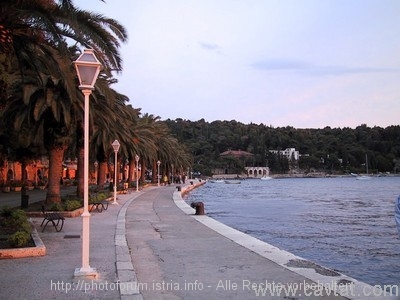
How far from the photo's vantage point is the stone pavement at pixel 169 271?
7.64m

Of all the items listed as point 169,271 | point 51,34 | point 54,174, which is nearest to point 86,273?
point 169,271

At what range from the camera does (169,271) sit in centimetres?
941

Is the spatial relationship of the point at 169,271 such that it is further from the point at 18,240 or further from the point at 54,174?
the point at 54,174

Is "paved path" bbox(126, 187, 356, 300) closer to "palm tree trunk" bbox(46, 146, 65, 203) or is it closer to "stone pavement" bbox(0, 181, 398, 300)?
"stone pavement" bbox(0, 181, 398, 300)

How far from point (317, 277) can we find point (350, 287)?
85 cm

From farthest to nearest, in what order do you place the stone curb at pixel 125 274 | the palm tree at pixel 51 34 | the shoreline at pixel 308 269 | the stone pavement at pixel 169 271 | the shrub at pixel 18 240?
the palm tree at pixel 51 34 → the shrub at pixel 18 240 → the shoreline at pixel 308 269 → the stone pavement at pixel 169 271 → the stone curb at pixel 125 274

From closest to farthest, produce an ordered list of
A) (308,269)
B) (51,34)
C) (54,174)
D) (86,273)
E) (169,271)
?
(86,273) < (169,271) < (308,269) < (51,34) < (54,174)

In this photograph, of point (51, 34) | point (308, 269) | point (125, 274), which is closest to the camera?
point (125, 274)

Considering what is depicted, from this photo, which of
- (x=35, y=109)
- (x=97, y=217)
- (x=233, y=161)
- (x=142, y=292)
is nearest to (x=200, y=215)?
(x=97, y=217)

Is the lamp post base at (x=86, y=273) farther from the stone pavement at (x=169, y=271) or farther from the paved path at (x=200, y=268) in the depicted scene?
the paved path at (x=200, y=268)

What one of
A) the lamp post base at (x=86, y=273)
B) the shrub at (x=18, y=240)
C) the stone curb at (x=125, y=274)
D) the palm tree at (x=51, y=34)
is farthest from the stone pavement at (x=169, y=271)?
the palm tree at (x=51, y=34)

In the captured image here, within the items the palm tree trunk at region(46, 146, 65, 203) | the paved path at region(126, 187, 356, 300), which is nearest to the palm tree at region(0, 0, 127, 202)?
the paved path at region(126, 187, 356, 300)

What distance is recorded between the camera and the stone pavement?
7637mm

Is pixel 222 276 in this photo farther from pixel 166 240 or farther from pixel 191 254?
pixel 166 240
